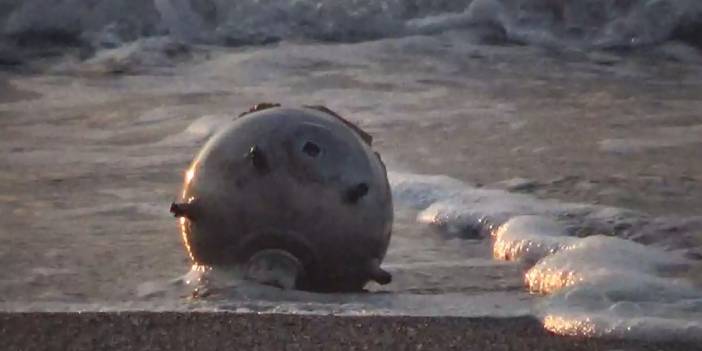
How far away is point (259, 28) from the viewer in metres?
12.7

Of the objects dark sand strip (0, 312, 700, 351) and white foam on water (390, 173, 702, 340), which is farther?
white foam on water (390, 173, 702, 340)

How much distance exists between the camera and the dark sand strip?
12.5ft

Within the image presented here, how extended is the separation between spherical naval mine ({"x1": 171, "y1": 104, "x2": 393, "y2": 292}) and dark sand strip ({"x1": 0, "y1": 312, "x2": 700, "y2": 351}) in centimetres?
24

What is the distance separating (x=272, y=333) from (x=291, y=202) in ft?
1.38

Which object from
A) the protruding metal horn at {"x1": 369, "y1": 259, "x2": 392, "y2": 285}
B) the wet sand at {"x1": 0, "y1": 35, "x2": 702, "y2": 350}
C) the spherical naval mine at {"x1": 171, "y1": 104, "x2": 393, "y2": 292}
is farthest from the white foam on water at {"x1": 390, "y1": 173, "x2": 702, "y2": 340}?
the spherical naval mine at {"x1": 171, "y1": 104, "x2": 393, "y2": 292}

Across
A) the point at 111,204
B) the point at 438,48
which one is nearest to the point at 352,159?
the point at 111,204

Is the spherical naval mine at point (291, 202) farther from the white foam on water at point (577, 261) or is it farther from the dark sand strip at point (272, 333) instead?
the white foam on water at point (577, 261)

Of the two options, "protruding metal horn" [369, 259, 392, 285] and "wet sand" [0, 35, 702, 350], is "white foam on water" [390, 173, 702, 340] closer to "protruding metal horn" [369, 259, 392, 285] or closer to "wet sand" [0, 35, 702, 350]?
"wet sand" [0, 35, 702, 350]

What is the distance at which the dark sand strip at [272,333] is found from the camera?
12.5 feet

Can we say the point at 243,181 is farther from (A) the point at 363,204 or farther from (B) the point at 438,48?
(B) the point at 438,48

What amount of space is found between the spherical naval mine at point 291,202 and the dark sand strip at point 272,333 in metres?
0.24

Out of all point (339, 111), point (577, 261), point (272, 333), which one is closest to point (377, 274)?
point (272, 333)

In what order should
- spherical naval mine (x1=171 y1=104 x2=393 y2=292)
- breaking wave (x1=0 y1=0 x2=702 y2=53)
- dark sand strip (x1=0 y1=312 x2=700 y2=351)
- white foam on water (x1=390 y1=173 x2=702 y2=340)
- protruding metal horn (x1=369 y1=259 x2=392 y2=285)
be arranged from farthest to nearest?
breaking wave (x1=0 y1=0 x2=702 y2=53) → protruding metal horn (x1=369 y1=259 x2=392 y2=285) → spherical naval mine (x1=171 y1=104 x2=393 y2=292) → white foam on water (x1=390 y1=173 x2=702 y2=340) → dark sand strip (x1=0 y1=312 x2=700 y2=351)

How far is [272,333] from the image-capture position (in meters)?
3.90
